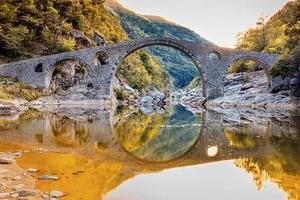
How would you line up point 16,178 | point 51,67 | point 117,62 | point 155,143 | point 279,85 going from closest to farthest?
point 16,178 → point 155,143 → point 279,85 → point 51,67 → point 117,62

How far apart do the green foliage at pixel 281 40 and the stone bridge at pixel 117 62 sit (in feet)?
14.9

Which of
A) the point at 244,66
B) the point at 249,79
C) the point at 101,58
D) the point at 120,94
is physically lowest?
the point at 120,94

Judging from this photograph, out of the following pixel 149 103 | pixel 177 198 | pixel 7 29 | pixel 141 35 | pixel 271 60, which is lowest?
pixel 177 198

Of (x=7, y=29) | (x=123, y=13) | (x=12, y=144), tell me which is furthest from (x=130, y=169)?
(x=123, y=13)

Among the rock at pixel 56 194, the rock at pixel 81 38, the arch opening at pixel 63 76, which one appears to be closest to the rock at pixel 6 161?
the rock at pixel 56 194

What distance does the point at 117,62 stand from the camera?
45875mm

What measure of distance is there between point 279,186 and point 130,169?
3050 mm

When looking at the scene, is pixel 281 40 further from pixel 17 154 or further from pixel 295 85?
pixel 17 154

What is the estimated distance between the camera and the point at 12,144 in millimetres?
11508

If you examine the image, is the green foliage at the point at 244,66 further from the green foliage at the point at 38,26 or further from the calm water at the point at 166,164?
the calm water at the point at 166,164

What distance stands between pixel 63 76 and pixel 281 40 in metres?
27.8

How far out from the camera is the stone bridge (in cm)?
4338

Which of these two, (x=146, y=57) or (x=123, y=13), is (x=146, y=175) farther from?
(x=123, y=13)

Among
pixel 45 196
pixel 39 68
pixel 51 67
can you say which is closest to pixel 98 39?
pixel 51 67
